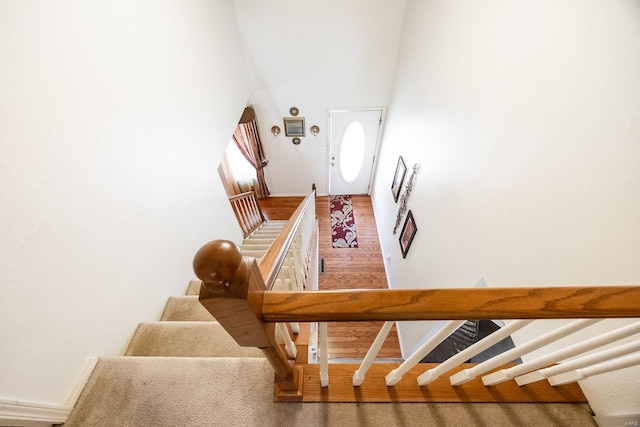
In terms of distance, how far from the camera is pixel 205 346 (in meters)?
1.25

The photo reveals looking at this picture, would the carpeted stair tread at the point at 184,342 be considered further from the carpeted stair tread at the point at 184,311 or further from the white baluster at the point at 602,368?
the white baluster at the point at 602,368

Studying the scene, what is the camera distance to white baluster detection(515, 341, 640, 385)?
1.91 ft

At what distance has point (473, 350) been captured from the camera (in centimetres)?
70

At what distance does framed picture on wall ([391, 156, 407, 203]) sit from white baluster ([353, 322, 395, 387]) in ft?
7.75

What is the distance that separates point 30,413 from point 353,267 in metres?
3.35

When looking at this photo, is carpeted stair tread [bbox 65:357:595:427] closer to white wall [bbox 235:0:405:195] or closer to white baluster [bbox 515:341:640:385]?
white baluster [bbox 515:341:640:385]

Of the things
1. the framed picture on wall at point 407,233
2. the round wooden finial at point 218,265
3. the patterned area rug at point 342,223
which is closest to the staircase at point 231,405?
the round wooden finial at point 218,265

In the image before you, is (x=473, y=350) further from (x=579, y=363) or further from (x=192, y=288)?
(x=192, y=288)

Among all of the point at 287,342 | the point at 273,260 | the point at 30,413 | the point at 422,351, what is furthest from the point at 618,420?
the point at 30,413

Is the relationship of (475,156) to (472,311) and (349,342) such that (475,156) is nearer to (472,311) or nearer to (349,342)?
(472,311)

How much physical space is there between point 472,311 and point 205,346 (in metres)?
1.30

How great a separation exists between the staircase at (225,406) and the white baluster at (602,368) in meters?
0.15

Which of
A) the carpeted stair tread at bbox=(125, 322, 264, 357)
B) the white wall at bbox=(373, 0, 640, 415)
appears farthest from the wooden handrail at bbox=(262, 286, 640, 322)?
the carpeted stair tread at bbox=(125, 322, 264, 357)

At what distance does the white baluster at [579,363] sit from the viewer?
23.0 inches
